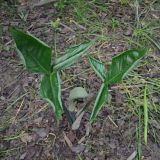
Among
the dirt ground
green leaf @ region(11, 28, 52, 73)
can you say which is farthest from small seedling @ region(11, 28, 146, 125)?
the dirt ground

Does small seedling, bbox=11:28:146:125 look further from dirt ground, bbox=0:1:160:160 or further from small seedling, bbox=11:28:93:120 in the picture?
dirt ground, bbox=0:1:160:160

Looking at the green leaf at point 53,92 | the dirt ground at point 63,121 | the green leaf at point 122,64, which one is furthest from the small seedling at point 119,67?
the dirt ground at point 63,121

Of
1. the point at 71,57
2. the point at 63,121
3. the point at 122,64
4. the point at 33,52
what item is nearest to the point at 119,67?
the point at 122,64

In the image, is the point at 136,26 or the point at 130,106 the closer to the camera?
the point at 130,106

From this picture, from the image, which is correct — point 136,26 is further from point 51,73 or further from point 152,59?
point 51,73

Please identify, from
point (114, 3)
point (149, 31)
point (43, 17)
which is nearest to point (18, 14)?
point (43, 17)

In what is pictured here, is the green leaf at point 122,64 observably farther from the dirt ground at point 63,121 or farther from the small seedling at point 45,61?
the dirt ground at point 63,121
